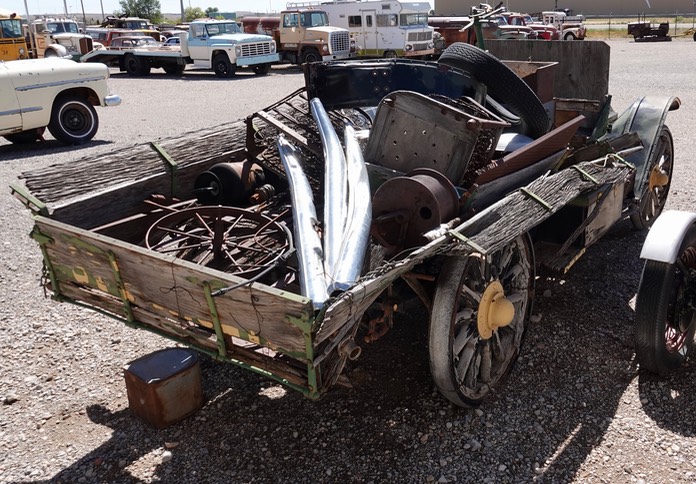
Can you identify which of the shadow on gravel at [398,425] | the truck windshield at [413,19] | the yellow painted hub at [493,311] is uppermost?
the truck windshield at [413,19]

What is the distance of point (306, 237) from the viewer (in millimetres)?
3215

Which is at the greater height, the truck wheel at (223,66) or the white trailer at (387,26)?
the white trailer at (387,26)

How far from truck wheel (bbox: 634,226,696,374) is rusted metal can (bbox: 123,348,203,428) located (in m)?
2.48

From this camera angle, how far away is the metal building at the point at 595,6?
207ft

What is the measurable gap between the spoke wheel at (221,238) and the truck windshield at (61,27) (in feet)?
94.7

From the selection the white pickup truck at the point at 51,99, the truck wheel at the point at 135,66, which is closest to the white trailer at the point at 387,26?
the truck wheel at the point at 135,66

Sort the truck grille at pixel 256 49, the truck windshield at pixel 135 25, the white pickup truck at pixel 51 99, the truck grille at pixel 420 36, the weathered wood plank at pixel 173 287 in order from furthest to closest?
the truck windshield at pixel 135 25 → the truck grille at pixel 420 36 → the truck grille at pixel 256 49 → the white pickup truck at pixel 51 99 → the weathered wood plank at pixel 173 287

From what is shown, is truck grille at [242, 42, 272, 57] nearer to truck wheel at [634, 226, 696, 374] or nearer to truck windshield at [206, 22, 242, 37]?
truck windshield at [206, 22, 242, 37]

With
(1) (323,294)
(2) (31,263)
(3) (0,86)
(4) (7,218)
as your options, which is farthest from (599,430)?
(3) (0,86)

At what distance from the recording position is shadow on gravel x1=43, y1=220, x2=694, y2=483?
3.19 meters

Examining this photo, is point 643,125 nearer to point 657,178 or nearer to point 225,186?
point 657,178

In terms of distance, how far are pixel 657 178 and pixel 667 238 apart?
8.23ft

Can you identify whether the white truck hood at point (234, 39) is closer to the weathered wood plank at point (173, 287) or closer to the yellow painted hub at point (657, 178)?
the yellow painted hub at point (657, 178)

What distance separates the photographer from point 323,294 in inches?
105
